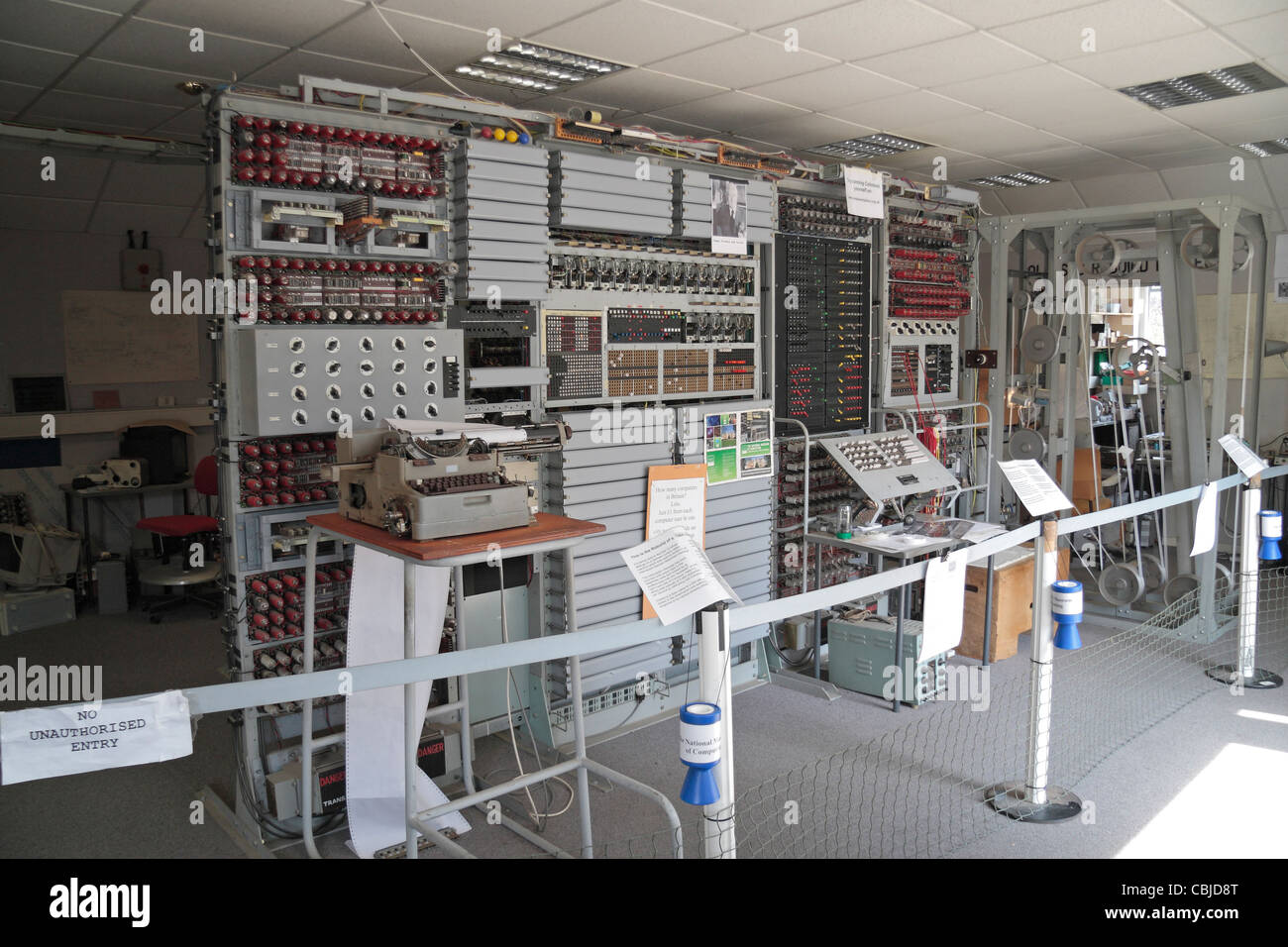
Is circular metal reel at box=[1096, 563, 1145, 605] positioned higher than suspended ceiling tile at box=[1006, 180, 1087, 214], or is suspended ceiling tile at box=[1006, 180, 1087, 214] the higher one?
suspended ceiling tile at box=[1006, 180, 1087, 214]

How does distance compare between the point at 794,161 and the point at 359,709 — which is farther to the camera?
the point at 794,161

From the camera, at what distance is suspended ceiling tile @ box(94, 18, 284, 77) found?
3873 millimetres

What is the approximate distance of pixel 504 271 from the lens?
12.7 feet

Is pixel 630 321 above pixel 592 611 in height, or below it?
above

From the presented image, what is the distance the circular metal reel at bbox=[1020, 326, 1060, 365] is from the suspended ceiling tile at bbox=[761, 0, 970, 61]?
2.49 meters

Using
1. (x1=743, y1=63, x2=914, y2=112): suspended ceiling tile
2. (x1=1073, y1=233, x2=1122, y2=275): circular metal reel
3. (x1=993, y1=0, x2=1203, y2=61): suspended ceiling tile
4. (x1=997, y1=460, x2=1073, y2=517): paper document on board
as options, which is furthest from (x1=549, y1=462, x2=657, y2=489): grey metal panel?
(x1=1073, y1=233, x2=1122, y2=275): circular metal reel

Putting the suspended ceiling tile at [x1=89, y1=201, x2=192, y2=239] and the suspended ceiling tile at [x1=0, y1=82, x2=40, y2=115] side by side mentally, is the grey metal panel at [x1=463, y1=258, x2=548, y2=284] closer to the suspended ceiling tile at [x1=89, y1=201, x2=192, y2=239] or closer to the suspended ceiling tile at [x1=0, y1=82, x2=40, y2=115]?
the suspended ceiling tile at [x1=0, y1=82, x2=40, y2=115]

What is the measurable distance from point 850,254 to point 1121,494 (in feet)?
10.8

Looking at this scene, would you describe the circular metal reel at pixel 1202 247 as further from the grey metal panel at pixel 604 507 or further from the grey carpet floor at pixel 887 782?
the grey metal panel at pixel 604 507

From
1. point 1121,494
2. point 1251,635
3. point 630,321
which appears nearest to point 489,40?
point 630,321

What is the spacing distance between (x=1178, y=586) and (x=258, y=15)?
5.75m

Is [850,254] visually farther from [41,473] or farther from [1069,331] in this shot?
[41,473]

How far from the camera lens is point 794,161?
5016 mm

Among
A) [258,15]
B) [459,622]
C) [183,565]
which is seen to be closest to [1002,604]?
[459,622]
